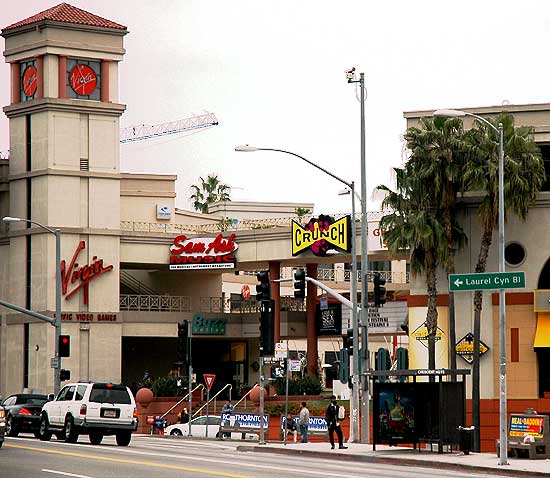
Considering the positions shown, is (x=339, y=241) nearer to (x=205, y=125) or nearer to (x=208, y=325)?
(x=208, y=325)

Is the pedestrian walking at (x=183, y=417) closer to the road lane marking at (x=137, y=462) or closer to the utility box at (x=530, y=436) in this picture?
the road lane marking at (x=137, y=462)

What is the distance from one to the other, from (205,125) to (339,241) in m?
95.0

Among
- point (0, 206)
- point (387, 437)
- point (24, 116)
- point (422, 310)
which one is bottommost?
point (387, 437)

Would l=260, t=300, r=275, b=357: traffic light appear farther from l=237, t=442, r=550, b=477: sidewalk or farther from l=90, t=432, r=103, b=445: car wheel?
l=90, t=432, r=103, b=445: car wheel

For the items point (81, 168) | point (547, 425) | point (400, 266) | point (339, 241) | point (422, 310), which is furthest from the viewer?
point (400, 266)

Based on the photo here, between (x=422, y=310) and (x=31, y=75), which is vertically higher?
(x=31, y=75)

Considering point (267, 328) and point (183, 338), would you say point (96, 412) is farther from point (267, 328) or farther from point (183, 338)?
point (183, 338)

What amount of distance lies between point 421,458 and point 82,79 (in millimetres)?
42116

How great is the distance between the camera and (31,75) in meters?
73.6

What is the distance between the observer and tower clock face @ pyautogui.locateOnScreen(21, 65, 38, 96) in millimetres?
73375

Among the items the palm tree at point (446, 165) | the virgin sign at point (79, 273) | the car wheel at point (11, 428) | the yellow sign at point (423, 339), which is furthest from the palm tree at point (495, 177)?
the virgin sign at point (79, 273)

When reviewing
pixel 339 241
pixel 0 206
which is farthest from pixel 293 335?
pixel 0 206

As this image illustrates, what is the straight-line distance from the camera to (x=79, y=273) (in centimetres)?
7231

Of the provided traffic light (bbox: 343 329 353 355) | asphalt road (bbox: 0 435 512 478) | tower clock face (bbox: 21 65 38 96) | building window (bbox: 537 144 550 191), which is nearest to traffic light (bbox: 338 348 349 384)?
traffic light (bbox: 343 329 353 355)
